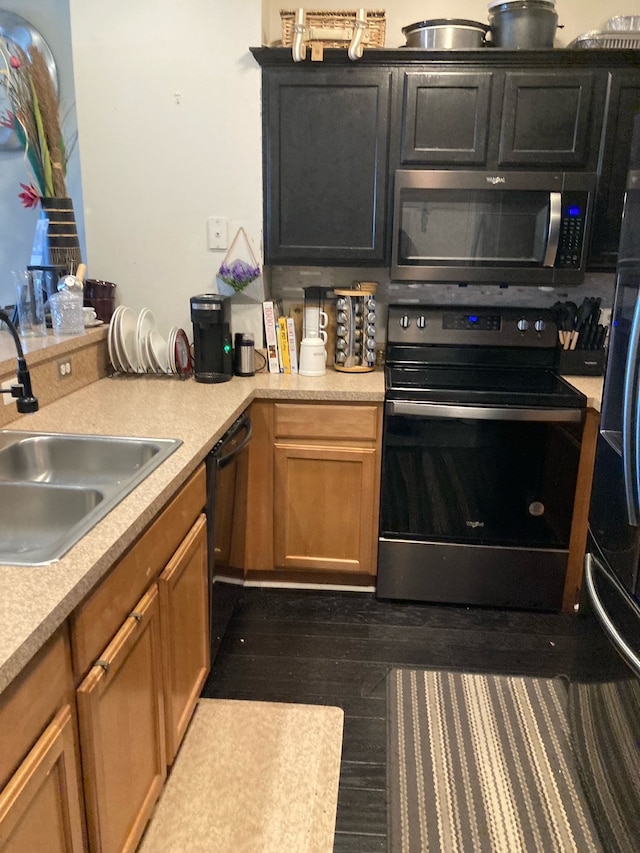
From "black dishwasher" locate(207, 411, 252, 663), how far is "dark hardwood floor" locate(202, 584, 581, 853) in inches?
1.6

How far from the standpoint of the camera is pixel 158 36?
97.0 inches

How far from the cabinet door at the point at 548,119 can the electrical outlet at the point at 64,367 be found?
1.76 metres

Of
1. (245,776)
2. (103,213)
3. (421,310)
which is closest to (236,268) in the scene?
(103,213)

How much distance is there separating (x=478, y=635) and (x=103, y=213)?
2.21m

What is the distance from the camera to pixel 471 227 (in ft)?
8.35

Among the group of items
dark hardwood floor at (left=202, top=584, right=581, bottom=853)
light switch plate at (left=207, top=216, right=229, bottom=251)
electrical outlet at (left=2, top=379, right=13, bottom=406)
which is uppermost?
light switch plate at (left=207, top=216, right=229, bottom=251)

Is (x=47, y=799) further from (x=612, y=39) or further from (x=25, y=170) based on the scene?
(x=612, y=39)

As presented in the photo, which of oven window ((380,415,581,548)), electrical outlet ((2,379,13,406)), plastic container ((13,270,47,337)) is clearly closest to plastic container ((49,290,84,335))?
plastic container ((13,270,47,337))

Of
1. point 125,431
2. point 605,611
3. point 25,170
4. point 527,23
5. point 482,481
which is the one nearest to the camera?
point 605,611

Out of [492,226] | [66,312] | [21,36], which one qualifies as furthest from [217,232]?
[21,36]

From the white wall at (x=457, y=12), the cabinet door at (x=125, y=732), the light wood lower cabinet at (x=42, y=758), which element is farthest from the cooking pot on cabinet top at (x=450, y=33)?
the light wood lower cabinet at (x=42, y=758)

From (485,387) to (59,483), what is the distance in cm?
159

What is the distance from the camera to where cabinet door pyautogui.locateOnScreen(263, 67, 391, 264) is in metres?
2.47

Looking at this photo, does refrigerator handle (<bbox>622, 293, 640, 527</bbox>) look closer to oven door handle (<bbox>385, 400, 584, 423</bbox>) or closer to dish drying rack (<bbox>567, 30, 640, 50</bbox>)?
oven door handle (<bbox>385, 400, 584, 423</bbox>)
